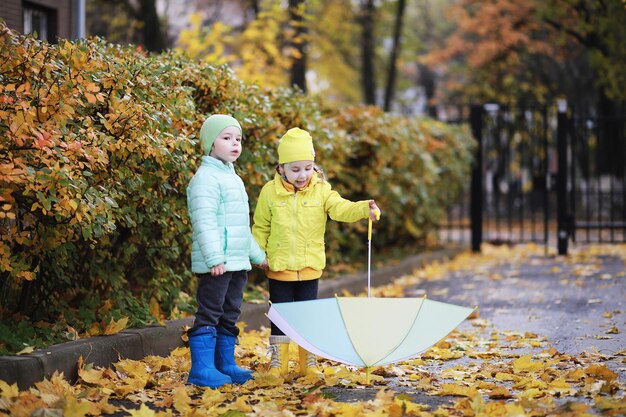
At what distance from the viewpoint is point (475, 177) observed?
16.6 m

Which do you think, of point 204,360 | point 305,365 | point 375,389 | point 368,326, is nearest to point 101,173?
point 204,360

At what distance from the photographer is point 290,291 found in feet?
19.7

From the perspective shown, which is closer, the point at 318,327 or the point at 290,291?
the point at 318,327

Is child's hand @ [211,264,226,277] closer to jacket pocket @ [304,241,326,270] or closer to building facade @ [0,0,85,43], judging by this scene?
jacket pocket @ [304,241,326,270]

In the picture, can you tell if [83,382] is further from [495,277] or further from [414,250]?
[414,250]

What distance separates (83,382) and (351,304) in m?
1.62

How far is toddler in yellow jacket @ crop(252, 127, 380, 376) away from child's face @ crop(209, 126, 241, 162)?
0.30 meters

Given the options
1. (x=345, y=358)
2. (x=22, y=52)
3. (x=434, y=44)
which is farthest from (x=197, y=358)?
(x=434, y=44)

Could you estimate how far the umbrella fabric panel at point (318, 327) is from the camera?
209 inches

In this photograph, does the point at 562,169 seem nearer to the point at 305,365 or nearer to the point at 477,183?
the point at 477,183

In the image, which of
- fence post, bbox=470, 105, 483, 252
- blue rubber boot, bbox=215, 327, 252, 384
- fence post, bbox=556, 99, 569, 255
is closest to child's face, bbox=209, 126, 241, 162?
blue rubber boot, bbox=215, 327, 252, 384

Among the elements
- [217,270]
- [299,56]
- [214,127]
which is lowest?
[217,270]

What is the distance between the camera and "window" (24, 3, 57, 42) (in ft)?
40.4

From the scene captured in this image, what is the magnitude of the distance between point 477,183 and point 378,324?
11.5 m
